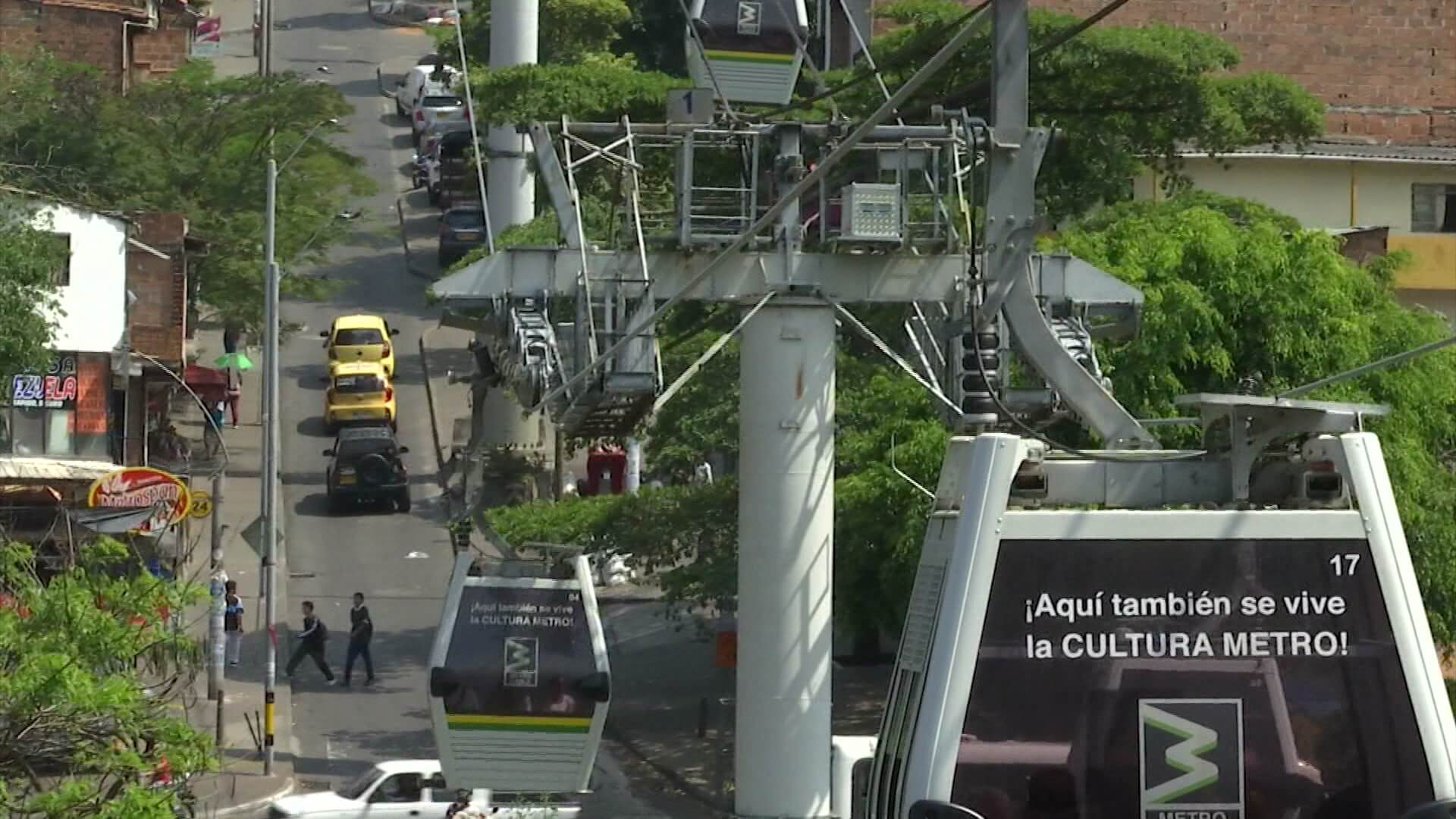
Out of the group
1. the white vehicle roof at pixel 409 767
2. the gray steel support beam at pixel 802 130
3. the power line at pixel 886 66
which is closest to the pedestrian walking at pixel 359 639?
the white vehicle roof at pixel 409 767

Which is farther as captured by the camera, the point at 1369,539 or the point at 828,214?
the point at 828,214

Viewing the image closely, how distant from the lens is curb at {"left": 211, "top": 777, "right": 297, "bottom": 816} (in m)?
30.2

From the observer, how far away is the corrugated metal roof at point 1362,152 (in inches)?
1969

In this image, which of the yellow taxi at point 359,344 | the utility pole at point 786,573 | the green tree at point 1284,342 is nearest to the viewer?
the utility pole at point 786,573

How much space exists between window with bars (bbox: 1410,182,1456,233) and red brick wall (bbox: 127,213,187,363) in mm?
23690

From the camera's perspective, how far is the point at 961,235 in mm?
23719

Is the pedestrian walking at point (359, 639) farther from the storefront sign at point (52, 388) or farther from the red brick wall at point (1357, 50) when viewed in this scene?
the red brick wall at point (1357, 50)

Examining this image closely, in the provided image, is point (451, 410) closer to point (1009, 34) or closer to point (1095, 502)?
point (1009, 34)

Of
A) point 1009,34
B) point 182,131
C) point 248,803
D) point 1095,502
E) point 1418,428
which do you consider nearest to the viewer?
point 1095,502

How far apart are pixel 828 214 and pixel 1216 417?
579 inches

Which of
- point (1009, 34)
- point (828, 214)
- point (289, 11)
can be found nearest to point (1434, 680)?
point (1009, 34)

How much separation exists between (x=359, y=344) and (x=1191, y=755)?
1946 inches

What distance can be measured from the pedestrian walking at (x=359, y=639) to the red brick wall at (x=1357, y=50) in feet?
86.0

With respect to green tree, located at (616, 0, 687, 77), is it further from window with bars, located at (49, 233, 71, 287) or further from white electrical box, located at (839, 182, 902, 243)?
white electrical box, located at (839, 182, 902, 243)
